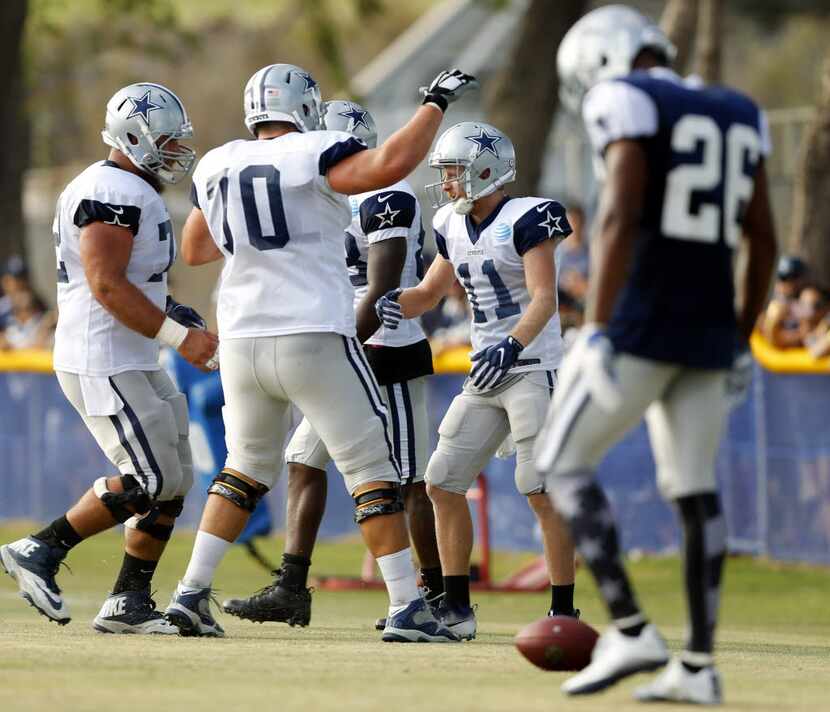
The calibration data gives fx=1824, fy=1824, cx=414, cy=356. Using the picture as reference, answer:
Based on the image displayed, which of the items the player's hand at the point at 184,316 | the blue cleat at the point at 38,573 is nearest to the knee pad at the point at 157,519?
the blue cleat at the point at 38,573

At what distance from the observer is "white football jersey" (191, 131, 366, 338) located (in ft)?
23.1

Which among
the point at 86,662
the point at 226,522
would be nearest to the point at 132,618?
the point at 226,522

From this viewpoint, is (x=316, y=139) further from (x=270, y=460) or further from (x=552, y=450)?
(x=552, y=450)

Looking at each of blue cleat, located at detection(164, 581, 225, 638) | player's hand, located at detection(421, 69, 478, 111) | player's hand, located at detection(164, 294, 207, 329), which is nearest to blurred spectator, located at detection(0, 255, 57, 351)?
player's hand, located at detection(164, 294, 207, 329)

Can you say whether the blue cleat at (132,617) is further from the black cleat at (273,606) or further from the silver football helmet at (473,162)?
the silver football helmet at (473,162)

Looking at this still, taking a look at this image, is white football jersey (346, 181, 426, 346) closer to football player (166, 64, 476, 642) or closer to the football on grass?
football player (166, 64, 476, 642)

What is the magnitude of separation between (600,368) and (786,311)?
24.9 ft

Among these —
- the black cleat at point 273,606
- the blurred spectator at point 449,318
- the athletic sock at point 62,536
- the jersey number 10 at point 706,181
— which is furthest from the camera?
the blurred spectator at point 449,318

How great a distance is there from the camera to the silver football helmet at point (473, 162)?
8.13m

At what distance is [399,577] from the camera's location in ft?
24.1

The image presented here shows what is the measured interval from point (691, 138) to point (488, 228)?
2560mm

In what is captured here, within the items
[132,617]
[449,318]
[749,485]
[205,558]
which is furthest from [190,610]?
[449,318]

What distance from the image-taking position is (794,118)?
1119 inches

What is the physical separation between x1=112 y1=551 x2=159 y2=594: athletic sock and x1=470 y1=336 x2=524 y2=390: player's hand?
5.38 feet
